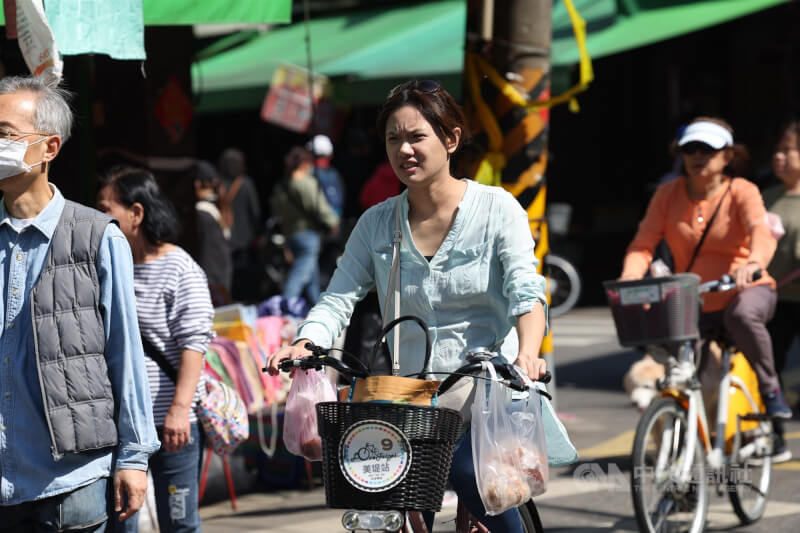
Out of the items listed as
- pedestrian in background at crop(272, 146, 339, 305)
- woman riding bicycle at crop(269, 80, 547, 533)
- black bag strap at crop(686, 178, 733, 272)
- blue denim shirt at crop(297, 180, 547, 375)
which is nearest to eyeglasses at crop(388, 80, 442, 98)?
woman riding bicycle at crop(269, 80, 547, 533)

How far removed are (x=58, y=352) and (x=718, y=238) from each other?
3808mm

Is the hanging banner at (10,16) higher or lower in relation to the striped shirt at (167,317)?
higher

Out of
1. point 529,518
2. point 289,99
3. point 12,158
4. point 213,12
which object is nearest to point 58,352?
point 12,158

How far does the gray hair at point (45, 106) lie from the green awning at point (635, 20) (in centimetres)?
1023

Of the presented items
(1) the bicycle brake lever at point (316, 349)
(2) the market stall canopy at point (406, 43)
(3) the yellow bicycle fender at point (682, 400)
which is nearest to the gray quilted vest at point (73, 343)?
(1) the bicycle brake lever at point (316, 349)

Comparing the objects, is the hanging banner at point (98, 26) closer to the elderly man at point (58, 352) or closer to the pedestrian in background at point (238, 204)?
the elderly man at point (58, 352)

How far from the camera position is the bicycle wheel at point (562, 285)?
583 inches

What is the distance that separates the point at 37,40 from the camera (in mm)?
4488

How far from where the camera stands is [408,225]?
12.4 feet

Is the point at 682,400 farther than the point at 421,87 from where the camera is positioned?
Yes

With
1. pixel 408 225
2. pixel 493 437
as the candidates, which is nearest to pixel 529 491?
pixel 493 437

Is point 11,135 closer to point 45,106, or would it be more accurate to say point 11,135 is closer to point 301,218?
point 45,106

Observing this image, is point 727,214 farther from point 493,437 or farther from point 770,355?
point 493,437

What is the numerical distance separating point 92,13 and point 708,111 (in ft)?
49.2
